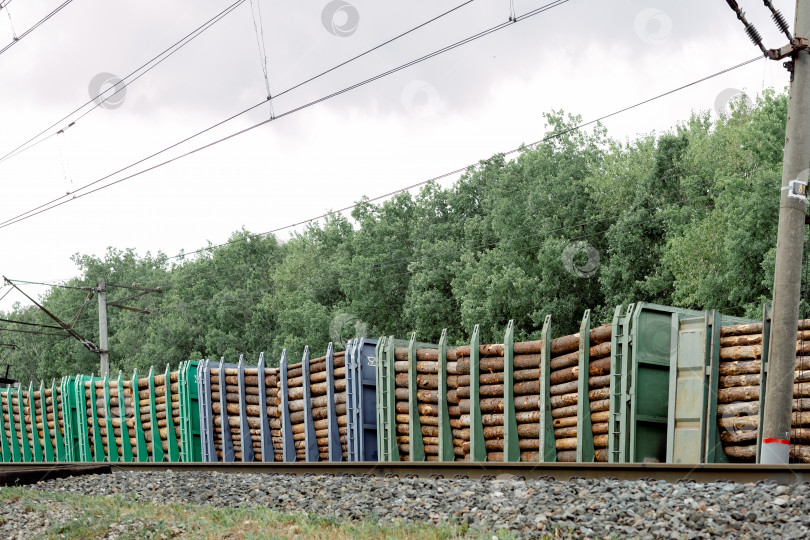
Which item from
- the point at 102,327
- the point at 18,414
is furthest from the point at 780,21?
the point at 102,327

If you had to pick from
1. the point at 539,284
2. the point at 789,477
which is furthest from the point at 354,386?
the point at 539,284

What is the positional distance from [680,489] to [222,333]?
56.9m

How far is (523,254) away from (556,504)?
37956 millimetres

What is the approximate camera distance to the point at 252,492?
886 cm

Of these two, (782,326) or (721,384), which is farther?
(721,384)

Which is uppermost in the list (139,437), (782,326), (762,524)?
(782,326)

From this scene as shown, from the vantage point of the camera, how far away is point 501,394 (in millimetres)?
11266

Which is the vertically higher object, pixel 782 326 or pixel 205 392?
pixel 782 326

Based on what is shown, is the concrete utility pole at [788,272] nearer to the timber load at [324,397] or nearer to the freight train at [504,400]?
the freight train at [504,400]

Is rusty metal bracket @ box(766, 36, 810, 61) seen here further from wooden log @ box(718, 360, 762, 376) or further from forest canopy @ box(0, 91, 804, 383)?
forest canopy @ box(0, 91, 804, 383)

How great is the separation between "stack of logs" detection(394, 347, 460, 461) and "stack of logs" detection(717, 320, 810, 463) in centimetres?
403

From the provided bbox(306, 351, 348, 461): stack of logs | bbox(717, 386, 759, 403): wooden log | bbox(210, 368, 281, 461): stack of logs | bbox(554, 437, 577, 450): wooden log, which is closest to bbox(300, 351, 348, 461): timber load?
bbox(306, 351, 348, 461): stack of logs

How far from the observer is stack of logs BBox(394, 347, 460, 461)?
39.6ft

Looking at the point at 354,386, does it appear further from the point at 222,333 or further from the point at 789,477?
the point at 222,333
